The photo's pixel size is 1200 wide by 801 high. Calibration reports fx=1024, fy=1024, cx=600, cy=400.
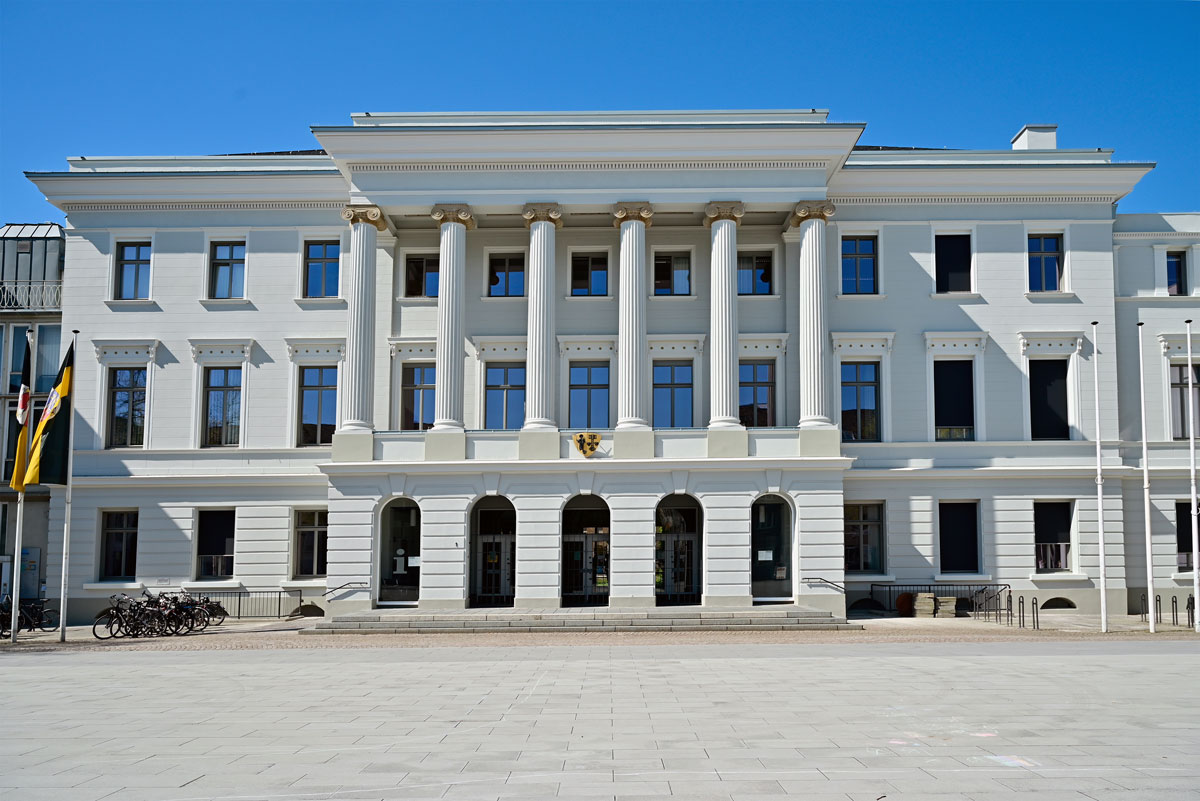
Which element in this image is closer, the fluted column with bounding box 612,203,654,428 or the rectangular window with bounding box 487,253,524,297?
the fluted column with bounding box 612,203,654,428

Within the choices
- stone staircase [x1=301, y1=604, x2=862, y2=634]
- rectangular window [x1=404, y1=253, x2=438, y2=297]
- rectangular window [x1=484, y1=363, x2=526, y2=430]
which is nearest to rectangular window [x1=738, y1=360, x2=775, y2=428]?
stone staircase [x1=301, y1=604, x2=862, y2=634]

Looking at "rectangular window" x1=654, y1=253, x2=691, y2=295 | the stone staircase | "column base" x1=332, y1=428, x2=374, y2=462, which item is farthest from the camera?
"rectangular window" x1=654, y1=253, x2=691, y2=295

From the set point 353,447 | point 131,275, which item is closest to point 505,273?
point 353,447

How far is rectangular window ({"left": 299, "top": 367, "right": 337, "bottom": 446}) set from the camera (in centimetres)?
3406

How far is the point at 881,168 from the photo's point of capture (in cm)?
3366

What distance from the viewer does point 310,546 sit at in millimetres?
33719

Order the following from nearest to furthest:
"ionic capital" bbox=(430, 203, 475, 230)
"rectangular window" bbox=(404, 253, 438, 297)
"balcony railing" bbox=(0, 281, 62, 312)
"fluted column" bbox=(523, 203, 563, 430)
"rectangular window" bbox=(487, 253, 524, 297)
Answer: "fluted column" bbox=(523, 203, 563, 430)
"ionic capital" bbox=(430, 203, 475, 230)
"rectangular window" bbox=(487, 253, 524, 297)
"rectangular window" bbox=(404, 253, 438, 297)
"balcony railing" bbox=(0, 281, 62, 312)

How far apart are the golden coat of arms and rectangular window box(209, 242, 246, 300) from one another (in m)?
13.1

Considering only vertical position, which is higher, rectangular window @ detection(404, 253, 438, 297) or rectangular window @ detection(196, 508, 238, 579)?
rectangular window @ detection(404, 253, 438, 297)

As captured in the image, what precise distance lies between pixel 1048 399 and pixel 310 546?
972 inches

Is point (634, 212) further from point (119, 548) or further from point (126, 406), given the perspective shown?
point (119, 548)

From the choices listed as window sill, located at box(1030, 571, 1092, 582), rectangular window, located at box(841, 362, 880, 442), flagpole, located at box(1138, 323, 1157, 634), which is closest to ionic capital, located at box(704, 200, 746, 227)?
rectangular window, located at box(841, 362, 880, 442)

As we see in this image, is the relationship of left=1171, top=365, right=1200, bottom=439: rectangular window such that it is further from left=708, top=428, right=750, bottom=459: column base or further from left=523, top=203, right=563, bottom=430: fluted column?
left=523, top=203, right=563, bottom=430: fluted column

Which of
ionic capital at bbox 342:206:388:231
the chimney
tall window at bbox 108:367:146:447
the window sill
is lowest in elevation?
the window sill
